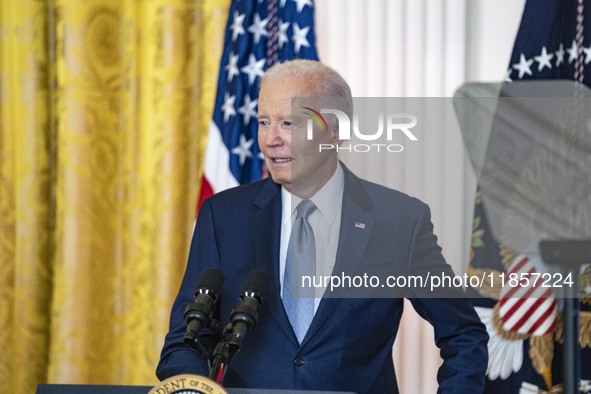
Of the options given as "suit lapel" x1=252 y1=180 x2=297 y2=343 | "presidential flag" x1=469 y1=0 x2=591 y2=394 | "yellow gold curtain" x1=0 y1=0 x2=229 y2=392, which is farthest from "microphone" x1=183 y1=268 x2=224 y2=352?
"yellow gold curtain" x1=0 y1=0 x2=229 y2=392

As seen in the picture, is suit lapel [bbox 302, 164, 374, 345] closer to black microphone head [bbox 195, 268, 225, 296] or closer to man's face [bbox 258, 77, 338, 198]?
man's face [bbox 258, 77, 338, 198]

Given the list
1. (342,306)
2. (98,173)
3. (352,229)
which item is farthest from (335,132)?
(98,173)

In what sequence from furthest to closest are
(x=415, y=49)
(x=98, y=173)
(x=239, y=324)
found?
1. (x=98, y=173)
2. (x=415, y=49)
3. (x=239, y=324)

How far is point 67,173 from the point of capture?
354 cm

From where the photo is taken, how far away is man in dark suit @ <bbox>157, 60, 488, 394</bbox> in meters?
2.16

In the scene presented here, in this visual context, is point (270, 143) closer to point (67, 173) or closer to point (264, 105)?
point (264, 105)

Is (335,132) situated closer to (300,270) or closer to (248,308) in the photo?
(300,270)

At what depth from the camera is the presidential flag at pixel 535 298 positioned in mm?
2949

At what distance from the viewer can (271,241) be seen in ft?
7.56

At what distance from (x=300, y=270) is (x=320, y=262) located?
3.3 inches

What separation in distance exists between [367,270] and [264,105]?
56cm

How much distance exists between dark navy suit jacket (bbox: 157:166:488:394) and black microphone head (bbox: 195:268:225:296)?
0.29 m

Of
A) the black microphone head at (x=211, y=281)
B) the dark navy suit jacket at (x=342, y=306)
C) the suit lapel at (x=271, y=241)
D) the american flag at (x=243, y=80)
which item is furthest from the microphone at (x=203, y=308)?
the american flag at (x=243, y=80)

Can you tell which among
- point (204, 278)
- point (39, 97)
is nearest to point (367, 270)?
point (204, 278)
